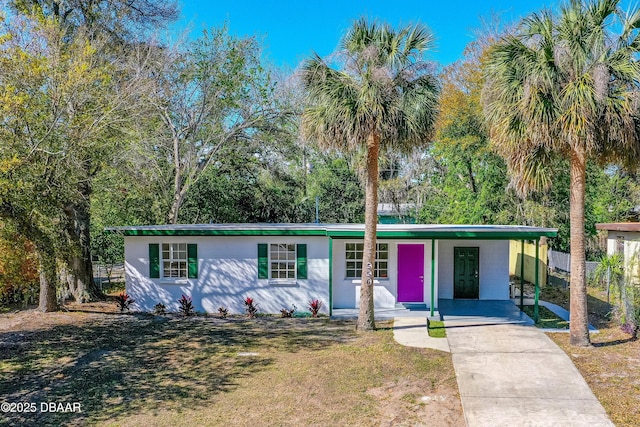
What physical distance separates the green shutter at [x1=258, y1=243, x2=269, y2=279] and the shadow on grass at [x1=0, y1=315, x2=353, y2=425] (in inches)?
59.3

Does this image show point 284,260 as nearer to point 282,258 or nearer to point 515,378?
point 282,258

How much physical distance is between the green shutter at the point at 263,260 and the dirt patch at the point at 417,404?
6590 mm

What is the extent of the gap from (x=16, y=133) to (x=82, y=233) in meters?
6.41

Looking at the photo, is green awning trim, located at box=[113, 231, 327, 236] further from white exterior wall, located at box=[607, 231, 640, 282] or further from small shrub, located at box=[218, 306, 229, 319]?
white exterior wall, located at box=[607, 231, 640, 282]

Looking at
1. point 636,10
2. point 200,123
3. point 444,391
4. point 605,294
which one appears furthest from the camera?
point 200,123

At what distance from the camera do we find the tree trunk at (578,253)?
936 cm

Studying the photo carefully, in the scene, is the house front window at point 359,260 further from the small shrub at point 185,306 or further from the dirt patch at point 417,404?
the dirt patch at point 417,404

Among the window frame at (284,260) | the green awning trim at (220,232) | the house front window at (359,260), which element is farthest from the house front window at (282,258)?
the house front window at (359,260)

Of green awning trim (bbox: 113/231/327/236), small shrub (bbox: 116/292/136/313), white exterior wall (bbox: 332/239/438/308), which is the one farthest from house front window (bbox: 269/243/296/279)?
small shrub (bbox: 116/292/136/313)

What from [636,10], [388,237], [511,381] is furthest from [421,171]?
[511,381]

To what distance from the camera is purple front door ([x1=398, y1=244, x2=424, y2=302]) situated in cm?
1348

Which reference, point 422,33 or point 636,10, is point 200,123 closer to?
point 422,33

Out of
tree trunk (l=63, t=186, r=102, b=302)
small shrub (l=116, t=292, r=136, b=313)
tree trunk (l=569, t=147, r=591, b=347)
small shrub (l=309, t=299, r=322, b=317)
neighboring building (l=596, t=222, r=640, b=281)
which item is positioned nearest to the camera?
tree trunk (l=569, t=147, r=591, b=347)

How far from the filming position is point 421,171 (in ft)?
88.8
